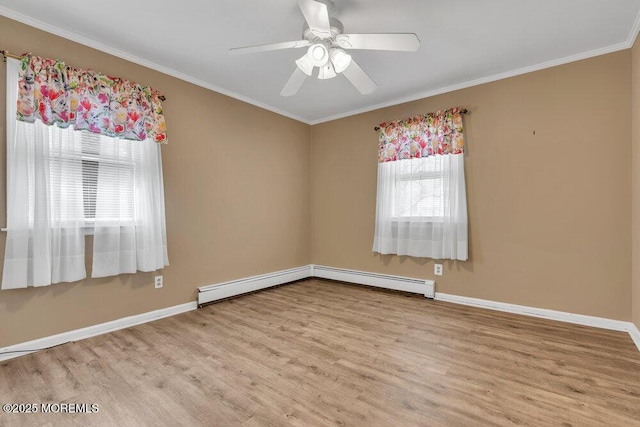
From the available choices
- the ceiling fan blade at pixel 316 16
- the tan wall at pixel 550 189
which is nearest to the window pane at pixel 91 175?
the ceiling fan blade at pixel 316 16

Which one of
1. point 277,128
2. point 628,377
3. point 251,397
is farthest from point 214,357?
point 277,128

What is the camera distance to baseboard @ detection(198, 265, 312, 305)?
3.49 m

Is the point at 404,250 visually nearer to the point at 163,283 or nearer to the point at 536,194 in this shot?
the point at 536,194

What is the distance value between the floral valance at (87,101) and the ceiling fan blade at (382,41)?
2.00 metres

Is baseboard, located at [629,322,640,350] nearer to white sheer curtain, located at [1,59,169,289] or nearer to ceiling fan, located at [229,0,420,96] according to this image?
ceiling fan, located at [229,0,420,96]

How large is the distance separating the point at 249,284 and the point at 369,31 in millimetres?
3143

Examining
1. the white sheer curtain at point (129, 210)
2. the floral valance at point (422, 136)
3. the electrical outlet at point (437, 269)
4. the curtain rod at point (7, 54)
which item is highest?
the curtain rod at point (7, 54)

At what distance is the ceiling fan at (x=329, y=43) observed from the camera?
189 centimetres

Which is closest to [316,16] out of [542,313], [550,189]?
[550,189]

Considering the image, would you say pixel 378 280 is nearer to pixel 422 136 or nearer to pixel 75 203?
pixel 422 136

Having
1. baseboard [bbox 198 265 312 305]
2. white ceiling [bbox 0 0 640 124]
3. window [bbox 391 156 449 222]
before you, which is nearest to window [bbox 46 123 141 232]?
white ceiling [bbox 0 0 640 124]

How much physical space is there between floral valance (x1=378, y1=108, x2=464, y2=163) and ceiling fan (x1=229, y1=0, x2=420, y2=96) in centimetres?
162

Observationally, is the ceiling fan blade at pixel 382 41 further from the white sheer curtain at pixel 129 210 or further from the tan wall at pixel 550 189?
the white sheer curtain at pixel 129 210

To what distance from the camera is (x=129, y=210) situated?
283 cm
